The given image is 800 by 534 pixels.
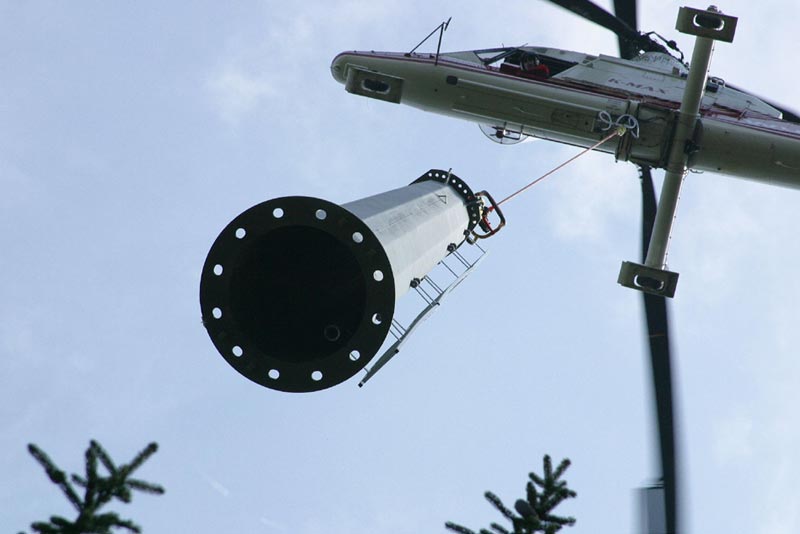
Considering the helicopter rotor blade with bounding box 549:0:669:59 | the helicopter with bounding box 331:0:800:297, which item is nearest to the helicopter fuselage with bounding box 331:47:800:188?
the helicopter with bounding box 331:0:800:297

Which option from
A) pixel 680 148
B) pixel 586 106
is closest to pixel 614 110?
pixel 586 106

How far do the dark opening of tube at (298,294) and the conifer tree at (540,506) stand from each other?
4.84m

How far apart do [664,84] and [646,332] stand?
5.82 meters

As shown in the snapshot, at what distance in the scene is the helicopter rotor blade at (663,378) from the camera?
11.4 meters

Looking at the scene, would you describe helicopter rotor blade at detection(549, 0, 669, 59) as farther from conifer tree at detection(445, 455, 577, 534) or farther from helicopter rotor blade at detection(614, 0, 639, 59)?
conifer tree at detection(445, 455, 577, 534)

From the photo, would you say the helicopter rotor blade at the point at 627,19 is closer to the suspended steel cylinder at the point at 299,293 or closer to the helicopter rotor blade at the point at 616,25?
the helicopter rotor blade at the point at 616,25

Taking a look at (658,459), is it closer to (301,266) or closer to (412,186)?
(301,266)

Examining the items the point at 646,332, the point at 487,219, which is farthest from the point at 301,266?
the point at 487,219

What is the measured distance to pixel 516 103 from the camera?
16.6 m

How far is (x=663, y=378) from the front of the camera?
13070 mm

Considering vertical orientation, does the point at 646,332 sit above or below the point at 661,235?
below

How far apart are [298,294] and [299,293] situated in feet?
0.06

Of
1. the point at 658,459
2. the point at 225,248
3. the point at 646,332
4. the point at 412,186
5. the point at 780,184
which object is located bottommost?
the point at 658,459

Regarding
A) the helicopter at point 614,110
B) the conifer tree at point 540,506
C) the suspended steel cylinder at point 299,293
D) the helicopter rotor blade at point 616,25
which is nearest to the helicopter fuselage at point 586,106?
the helicopter at point 614,110
